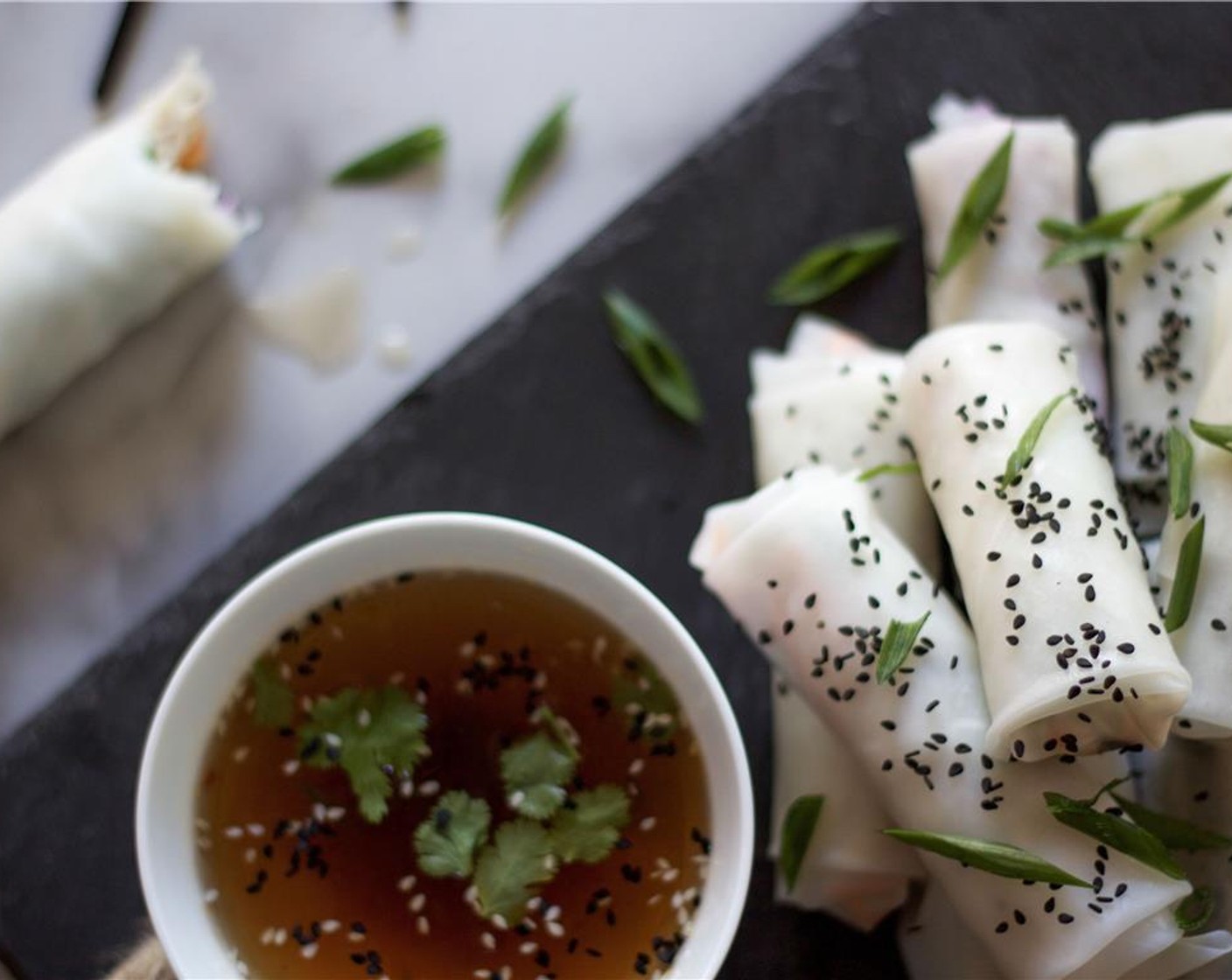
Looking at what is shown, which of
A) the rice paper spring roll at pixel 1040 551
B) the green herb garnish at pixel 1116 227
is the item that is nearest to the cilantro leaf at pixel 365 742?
the rice paper spring roll at pixel 1040 551

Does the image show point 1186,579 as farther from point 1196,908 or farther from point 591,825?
point 591,825

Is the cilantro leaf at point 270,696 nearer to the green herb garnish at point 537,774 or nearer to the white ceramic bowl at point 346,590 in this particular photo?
the white ceramic bowl at point 346,590

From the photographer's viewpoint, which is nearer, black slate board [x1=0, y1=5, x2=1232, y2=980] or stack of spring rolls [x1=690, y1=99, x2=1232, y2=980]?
stack of spring rolls [x1=690, y1=99, x2=1232, y2=980]

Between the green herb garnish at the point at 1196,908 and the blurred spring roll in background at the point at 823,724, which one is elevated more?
the blurred spring roll in background at the point at 823,724

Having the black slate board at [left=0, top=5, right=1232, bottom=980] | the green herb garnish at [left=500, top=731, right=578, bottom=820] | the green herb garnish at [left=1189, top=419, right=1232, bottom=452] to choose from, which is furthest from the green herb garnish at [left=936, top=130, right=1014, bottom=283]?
the green herb garnish at [left=500, top=731, right=578, bottom=820]

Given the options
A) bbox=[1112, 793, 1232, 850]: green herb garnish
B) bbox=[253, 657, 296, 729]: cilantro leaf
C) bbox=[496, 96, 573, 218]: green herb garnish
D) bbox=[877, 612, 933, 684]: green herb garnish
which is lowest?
bbox=[1112, 793, 1232, 850]: green herb garnish

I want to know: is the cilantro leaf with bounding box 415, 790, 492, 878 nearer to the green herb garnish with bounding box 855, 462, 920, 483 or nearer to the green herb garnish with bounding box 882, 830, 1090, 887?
the green herb garnish with bounding box 882, 830, 1090, 887

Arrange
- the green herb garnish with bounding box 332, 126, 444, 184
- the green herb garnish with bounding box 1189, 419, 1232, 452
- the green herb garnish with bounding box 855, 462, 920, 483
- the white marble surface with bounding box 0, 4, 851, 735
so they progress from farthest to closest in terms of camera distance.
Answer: the green herb garnish with bounding box 332, 126, 444, 184 < the white marble surface with bounding box 0, 4, 851, 735 < the green herb garnish with bounding box 855, 462, 920, 483 < the green herb garnish with bounding box 1189, 419, 1232, 452

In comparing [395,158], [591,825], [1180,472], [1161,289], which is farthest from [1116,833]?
[395,158]
